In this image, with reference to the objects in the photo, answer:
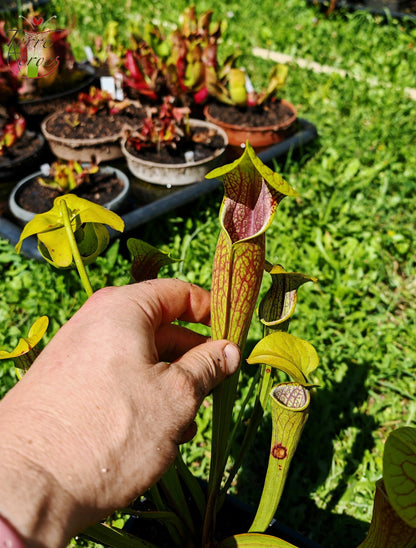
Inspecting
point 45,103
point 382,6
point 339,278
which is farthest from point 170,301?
point 382,6

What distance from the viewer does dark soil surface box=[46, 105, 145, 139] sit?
3.07 metres

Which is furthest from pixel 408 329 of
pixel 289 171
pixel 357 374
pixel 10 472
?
pixel 10 472

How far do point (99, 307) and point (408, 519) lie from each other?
0.59 m

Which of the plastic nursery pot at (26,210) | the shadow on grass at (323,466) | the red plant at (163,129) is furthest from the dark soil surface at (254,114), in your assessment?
the shadow on grass at (323,466)

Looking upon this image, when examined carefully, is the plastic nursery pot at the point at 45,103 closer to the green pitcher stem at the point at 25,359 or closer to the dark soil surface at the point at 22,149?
the dark soil surface at the point at 22,149

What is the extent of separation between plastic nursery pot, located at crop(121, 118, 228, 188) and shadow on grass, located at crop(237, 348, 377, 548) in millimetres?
1542

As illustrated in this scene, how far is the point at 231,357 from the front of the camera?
0.90 m

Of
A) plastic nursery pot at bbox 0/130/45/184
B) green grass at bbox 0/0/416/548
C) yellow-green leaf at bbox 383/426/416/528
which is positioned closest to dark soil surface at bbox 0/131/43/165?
plastic nursery pot at bbox 0/130/45/184

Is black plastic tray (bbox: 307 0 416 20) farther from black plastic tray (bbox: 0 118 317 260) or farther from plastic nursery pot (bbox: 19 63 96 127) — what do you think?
plastic nursery pot (bbox: 19 63 96 127)

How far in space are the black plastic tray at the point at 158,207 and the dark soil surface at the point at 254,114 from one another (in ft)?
0.84

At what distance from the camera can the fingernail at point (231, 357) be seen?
2.94ft

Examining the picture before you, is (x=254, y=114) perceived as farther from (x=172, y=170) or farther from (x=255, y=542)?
(x=255, y=542)

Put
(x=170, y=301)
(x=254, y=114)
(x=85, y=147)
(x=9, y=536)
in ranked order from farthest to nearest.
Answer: (x=254, y=114) → (x=85, y=147) → (x=170, y=301) → (x=9, y=536)

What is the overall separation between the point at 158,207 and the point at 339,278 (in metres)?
1.06
